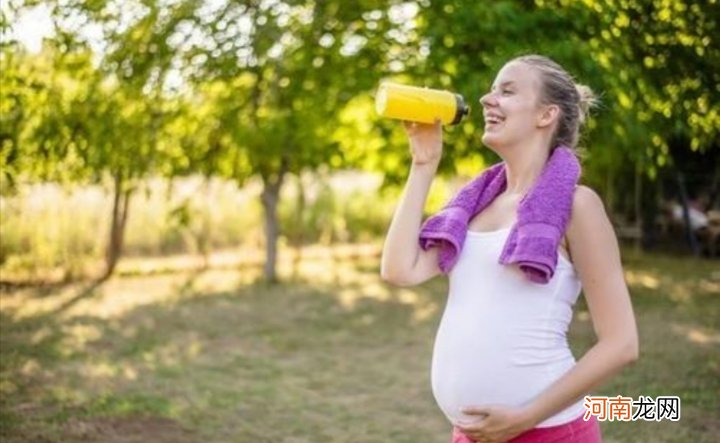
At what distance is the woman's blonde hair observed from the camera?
78.2 inches

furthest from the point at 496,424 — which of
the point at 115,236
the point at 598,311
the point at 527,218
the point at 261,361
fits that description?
the point at 115,236

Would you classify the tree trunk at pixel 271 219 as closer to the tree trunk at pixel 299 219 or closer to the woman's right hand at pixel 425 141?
the tree trunk at pixel 299 219

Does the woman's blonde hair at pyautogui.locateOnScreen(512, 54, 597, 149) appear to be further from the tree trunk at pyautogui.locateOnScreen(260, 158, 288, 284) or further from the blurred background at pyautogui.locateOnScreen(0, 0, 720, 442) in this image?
the tree trunk at pyautogui.locateOnScreen(260, 158, 288, 284)

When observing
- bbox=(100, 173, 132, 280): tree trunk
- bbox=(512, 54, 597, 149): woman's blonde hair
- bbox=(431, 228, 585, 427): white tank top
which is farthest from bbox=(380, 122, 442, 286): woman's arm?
bbox=(100, 173, 132, 280): tree trunk

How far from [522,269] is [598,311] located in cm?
17

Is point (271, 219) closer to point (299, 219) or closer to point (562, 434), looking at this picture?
point (299, 219)

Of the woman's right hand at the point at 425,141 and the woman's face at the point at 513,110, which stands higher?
the woman's face at the point at 513,110

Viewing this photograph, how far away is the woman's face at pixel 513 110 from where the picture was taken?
1.97m

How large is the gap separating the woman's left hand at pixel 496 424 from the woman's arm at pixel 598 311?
0.02 metres

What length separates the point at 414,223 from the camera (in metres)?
2.11

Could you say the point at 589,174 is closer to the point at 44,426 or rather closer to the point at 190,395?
the point at 190,395

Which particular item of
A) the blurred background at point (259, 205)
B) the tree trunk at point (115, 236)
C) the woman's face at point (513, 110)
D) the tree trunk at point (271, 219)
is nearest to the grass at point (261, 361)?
the blurred background at point (259, 205)

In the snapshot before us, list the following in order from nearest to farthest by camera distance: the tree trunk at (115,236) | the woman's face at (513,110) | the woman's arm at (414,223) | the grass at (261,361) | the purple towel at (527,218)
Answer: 1. the purple towel at (527,218)
2. the woman's face at (513,110)
3. the woman's arm at (414,223)
4. the grass at (261,361)
5. the tree trunk at (115,236)

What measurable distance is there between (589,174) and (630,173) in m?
4.59
